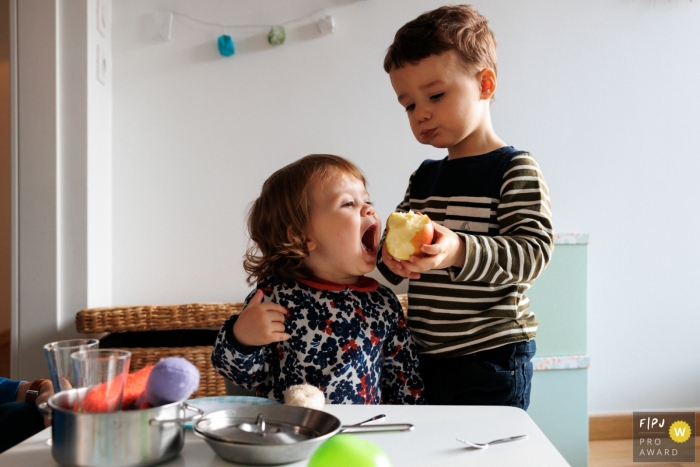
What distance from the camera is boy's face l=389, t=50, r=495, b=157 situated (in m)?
1.18

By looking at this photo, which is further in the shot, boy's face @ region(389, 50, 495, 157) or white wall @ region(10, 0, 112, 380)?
white wall @ region(10, 0, 112, 380)

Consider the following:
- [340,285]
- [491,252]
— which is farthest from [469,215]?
[340,285]

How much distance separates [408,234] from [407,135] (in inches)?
61.5

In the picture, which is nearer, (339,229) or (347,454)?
(347,454)

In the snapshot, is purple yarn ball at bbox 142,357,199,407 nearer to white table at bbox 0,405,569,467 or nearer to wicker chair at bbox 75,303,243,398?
white table at bbox 0,405,569,467

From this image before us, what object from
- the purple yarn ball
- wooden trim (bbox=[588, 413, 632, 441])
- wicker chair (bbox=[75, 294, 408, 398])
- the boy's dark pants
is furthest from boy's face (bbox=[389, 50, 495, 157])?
wooden trim (bbox=[588, 413, 632, 441])

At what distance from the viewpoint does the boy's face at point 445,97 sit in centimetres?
118

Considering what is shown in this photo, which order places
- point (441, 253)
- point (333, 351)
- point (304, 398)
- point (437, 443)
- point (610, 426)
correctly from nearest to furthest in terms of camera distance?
point (437, 443) → point (304, 398) → point (441, 253) → point (333, 351) → point (610, 426)

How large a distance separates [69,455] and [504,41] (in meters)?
2.29

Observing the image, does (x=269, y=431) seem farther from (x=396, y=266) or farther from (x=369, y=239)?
(x=369, y=239)

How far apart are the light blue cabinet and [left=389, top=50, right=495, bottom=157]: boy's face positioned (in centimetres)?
99

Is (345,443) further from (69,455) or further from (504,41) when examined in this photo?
(504,41)

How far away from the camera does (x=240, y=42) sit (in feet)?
7.97

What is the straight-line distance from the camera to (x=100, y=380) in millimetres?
611
